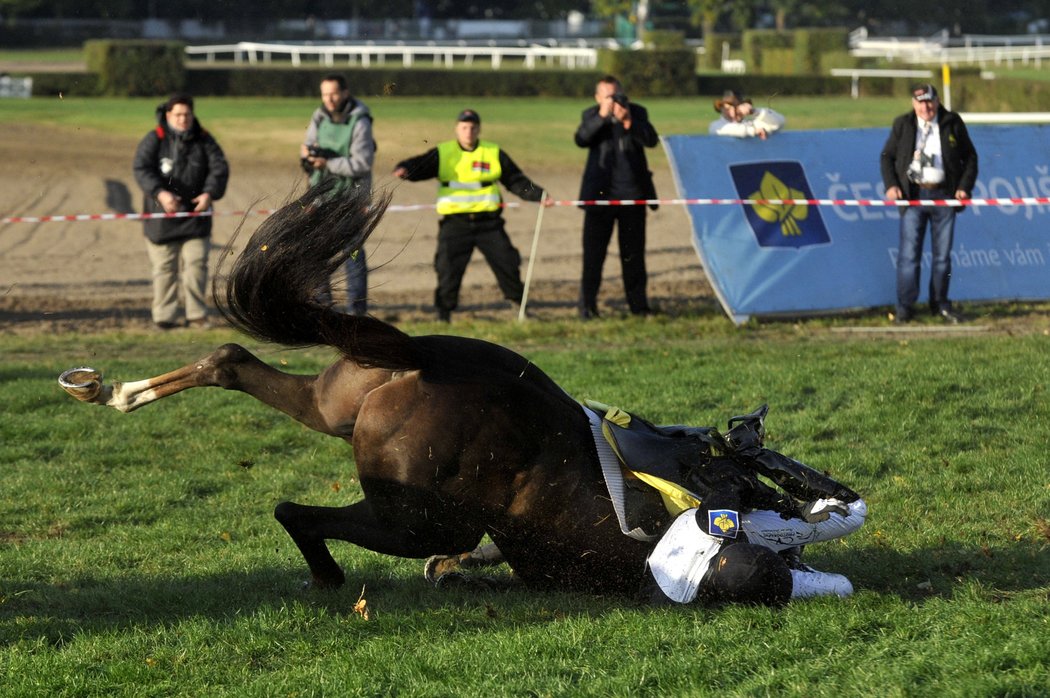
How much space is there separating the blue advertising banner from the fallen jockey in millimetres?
7367

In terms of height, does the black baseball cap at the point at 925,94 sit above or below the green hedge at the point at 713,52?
below

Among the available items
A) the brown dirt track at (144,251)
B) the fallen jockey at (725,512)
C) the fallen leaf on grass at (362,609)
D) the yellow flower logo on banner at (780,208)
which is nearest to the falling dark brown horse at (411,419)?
the fallen jockey at (725,512)

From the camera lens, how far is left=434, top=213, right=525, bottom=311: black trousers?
12.6 meters

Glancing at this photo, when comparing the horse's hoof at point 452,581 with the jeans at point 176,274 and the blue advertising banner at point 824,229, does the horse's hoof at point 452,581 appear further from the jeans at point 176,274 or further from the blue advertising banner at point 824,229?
the jeans at point 176,274

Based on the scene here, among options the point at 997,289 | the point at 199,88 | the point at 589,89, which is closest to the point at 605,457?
the point at 997,289

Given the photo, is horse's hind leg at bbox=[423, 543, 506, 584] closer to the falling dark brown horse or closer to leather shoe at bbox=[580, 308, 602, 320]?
the falling dark brown horse

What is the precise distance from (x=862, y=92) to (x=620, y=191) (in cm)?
3014

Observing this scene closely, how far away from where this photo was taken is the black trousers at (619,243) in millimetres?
12867

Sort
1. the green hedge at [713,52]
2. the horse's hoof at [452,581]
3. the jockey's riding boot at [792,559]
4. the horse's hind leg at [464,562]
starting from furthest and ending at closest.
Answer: the green hedge at [713,52] → the horse's hind leg at [464,562] → the horse's hoof at [452,581] → the jockey's riding boot at [792,559]

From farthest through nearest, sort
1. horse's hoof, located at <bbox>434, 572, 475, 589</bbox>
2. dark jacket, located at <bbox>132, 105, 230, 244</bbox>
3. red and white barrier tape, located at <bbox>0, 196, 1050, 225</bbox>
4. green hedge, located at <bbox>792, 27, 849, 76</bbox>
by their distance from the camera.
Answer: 1. green hedge, located at <bbox>792, 27, 849, 76</bbox>
2. dark jacket, located at <bbox>132, 105, 230, 244</bbox>
3. red and white barrier tape, located at <bbox>0, 196, 1050, 225</bbox>
4. horse's hoof, located at <bbox>434, 572, 475, 589</bbox>

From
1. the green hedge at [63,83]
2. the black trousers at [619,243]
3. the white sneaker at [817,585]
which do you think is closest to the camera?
the white sneaker at [817,585]

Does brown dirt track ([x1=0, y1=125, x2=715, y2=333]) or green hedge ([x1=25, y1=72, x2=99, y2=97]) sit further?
green hedge ([x1=25, y1=72, x2=99, y2=97])

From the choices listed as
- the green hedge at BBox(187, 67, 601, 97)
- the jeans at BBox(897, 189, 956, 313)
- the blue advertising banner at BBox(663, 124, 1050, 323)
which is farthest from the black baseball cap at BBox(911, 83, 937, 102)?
the green hedge at BBox(187, 67, 601, 97)

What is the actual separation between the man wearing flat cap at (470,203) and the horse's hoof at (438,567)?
22.6ft
